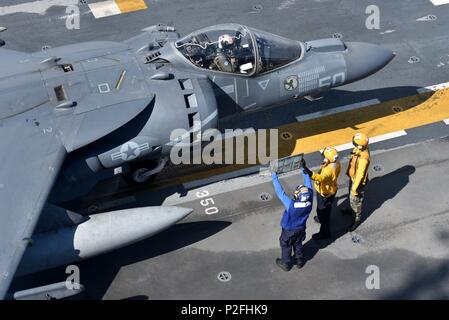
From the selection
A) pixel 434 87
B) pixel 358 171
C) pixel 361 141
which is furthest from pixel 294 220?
pixel 434 87

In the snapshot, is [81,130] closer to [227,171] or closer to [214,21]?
[227,171]

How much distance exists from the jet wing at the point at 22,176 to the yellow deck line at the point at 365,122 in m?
4.18

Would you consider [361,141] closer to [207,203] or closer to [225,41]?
[225,41]

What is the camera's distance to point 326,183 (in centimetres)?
1455

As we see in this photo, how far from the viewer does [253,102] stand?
16516 millimetres

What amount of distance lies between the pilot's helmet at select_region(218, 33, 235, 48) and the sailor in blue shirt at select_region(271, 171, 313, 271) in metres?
3.22

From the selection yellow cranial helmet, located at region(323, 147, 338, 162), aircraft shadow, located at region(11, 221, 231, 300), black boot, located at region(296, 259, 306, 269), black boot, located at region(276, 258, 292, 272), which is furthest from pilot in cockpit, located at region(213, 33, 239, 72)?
black boot, located at region(296, 259, 306, 269)

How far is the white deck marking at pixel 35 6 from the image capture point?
2212cm

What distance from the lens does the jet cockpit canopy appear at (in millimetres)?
15781

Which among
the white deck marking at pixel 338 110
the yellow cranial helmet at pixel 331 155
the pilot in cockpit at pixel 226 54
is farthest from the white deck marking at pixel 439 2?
the yellow cranial helmet at pixel 331 155

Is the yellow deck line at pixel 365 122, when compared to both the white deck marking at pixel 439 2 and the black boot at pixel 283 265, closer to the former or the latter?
the black boot at pixel 283 265

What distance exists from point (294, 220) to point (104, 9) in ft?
36.2

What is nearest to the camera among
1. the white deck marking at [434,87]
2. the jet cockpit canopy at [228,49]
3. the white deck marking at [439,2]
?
the jet cockpit canopy at [228,49]

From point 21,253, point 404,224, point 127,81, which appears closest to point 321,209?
point 404,224
